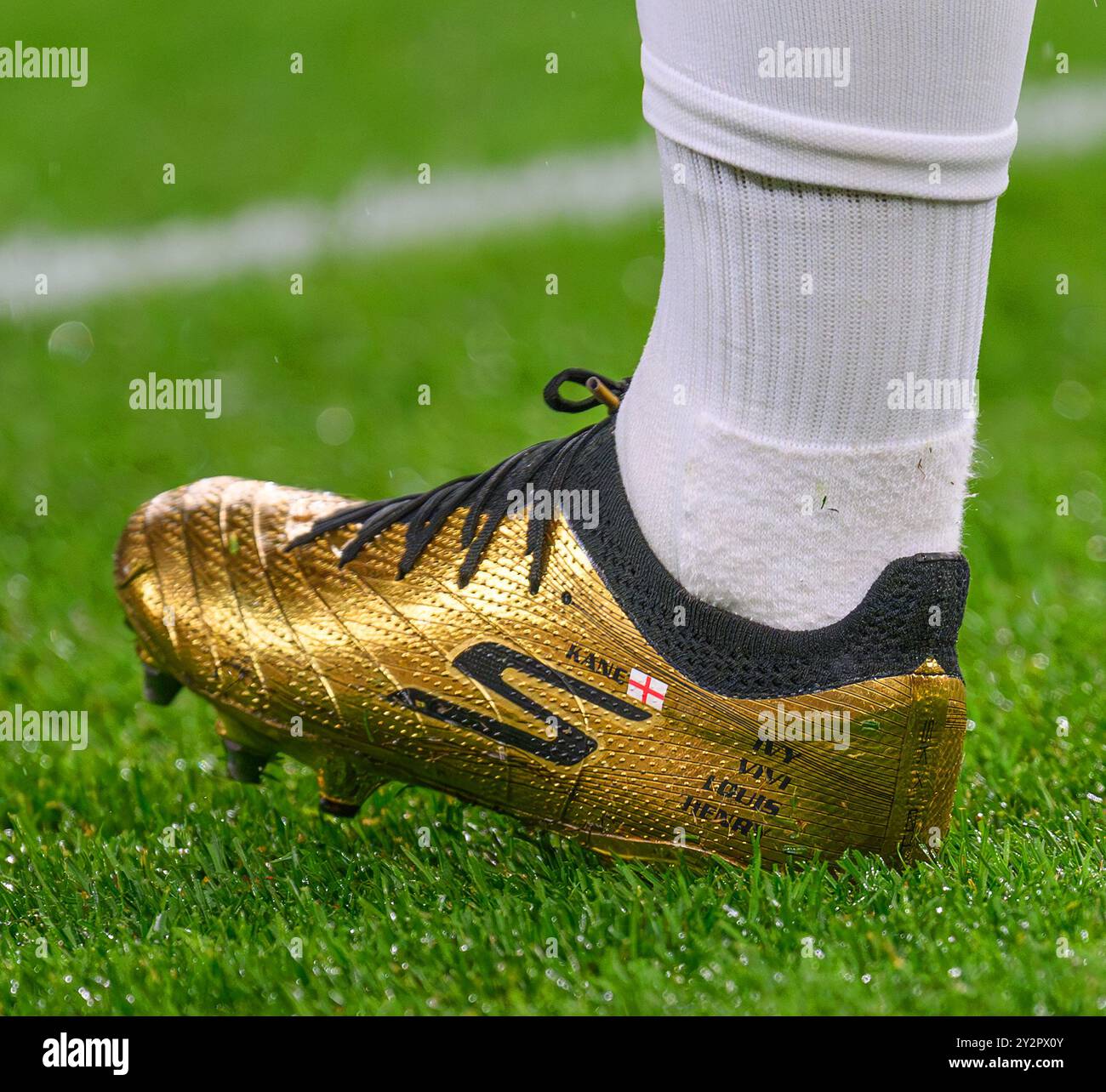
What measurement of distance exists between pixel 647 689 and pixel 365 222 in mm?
4630

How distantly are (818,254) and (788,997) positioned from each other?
72 cm

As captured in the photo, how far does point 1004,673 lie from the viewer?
8.09 feet

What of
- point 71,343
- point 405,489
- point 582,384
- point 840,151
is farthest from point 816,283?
point 71,343

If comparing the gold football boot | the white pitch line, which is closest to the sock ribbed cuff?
the gold football boot

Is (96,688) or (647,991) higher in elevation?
(647,991)

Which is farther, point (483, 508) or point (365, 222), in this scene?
point (365, 222)

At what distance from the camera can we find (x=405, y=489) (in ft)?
12.0

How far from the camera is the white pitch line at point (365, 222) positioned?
217 inches

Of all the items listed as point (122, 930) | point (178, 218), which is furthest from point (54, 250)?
point (122, 930)

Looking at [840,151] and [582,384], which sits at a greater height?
[840,151]

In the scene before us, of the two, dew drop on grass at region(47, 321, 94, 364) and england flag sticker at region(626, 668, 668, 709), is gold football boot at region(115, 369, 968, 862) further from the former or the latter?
dew drop on grass at region(47, 321, 94, 364)

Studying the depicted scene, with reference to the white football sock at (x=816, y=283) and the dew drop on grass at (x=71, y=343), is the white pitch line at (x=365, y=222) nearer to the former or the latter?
the dew drop on grass at (x=71, y=343)

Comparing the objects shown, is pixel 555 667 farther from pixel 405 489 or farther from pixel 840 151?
pixel 405 489

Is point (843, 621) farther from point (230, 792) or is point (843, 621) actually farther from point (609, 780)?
point (230, 792)
